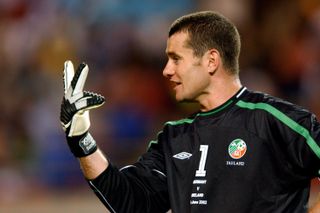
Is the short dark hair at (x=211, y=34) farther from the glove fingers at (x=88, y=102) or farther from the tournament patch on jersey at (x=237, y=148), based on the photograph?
the glove fingers at (x=88, y=102)

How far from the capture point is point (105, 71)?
1027cm

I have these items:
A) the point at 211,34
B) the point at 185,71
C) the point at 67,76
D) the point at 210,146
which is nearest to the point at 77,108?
the point at 67,76

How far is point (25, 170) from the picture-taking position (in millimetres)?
8828

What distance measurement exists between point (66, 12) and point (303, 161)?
699 cm

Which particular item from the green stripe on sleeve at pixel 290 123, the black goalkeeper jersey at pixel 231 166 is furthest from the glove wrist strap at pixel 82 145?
the green stripe on sleeve at pixel 290 123

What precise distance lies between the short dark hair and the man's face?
0.04 meters

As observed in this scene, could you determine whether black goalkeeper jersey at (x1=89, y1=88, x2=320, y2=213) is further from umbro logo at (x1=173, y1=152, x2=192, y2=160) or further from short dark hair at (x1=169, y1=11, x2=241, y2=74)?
short dark hair at (x1=169, y1=11, x2=241, y2=74)

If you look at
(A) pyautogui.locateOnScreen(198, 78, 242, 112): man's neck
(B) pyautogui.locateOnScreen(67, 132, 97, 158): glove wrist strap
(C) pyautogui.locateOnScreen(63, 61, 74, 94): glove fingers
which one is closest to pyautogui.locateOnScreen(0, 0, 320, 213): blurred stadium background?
(A) pyautogui.locateOnScreen(198, 78, 242, 112): man's neck

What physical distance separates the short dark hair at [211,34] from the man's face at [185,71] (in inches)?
1.5

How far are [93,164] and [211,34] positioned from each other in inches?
37.3

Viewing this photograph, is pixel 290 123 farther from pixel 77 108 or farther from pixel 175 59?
pixel 77 108

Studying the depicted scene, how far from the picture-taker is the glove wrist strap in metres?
4.50

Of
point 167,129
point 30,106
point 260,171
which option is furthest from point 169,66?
point 30,106

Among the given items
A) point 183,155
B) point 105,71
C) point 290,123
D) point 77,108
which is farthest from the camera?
point 105,71
